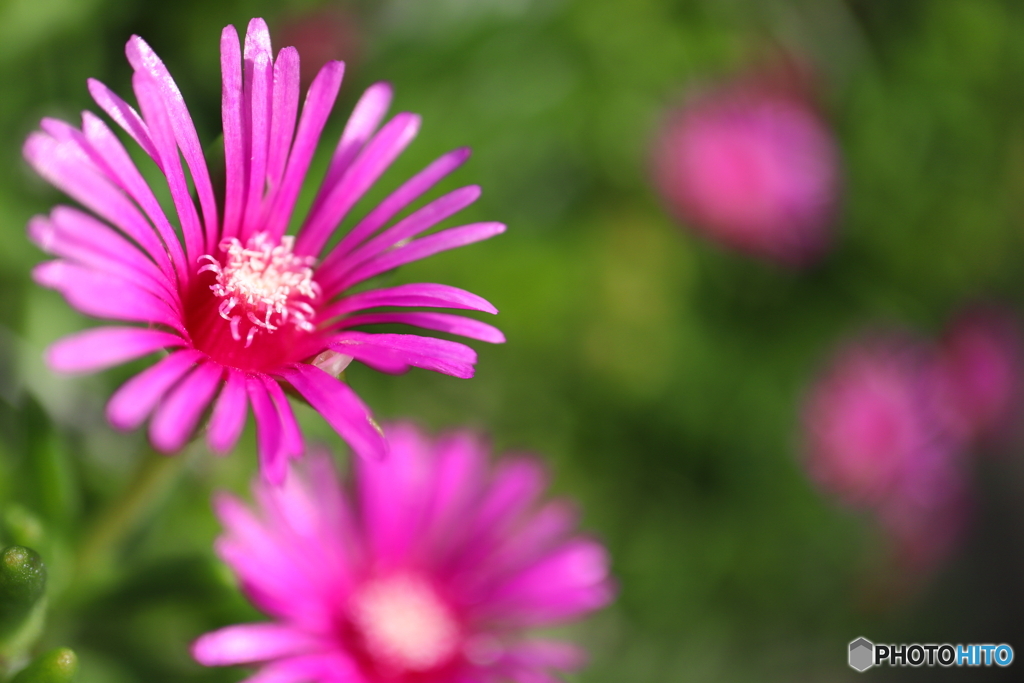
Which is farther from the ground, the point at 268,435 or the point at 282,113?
the point at 282,113

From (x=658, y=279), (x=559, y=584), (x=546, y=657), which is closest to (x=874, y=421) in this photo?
(x=658, y=279)

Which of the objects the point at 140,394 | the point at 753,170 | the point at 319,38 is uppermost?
the point at 753,170

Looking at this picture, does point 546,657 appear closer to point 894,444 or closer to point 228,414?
point 228,414

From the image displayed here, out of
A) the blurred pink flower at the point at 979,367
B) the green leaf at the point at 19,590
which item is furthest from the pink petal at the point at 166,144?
the blurred pink flower at the point at 979,367

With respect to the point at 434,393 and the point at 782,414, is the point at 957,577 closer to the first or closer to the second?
the point at 782,414

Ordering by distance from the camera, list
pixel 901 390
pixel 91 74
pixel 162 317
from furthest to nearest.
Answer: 1. pixel 901 390
2. pixel 91 74
3. pixel 162 317

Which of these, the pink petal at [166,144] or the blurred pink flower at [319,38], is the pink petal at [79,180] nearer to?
the pink petal at [166,144]

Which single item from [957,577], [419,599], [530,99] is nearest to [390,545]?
[419,599]
